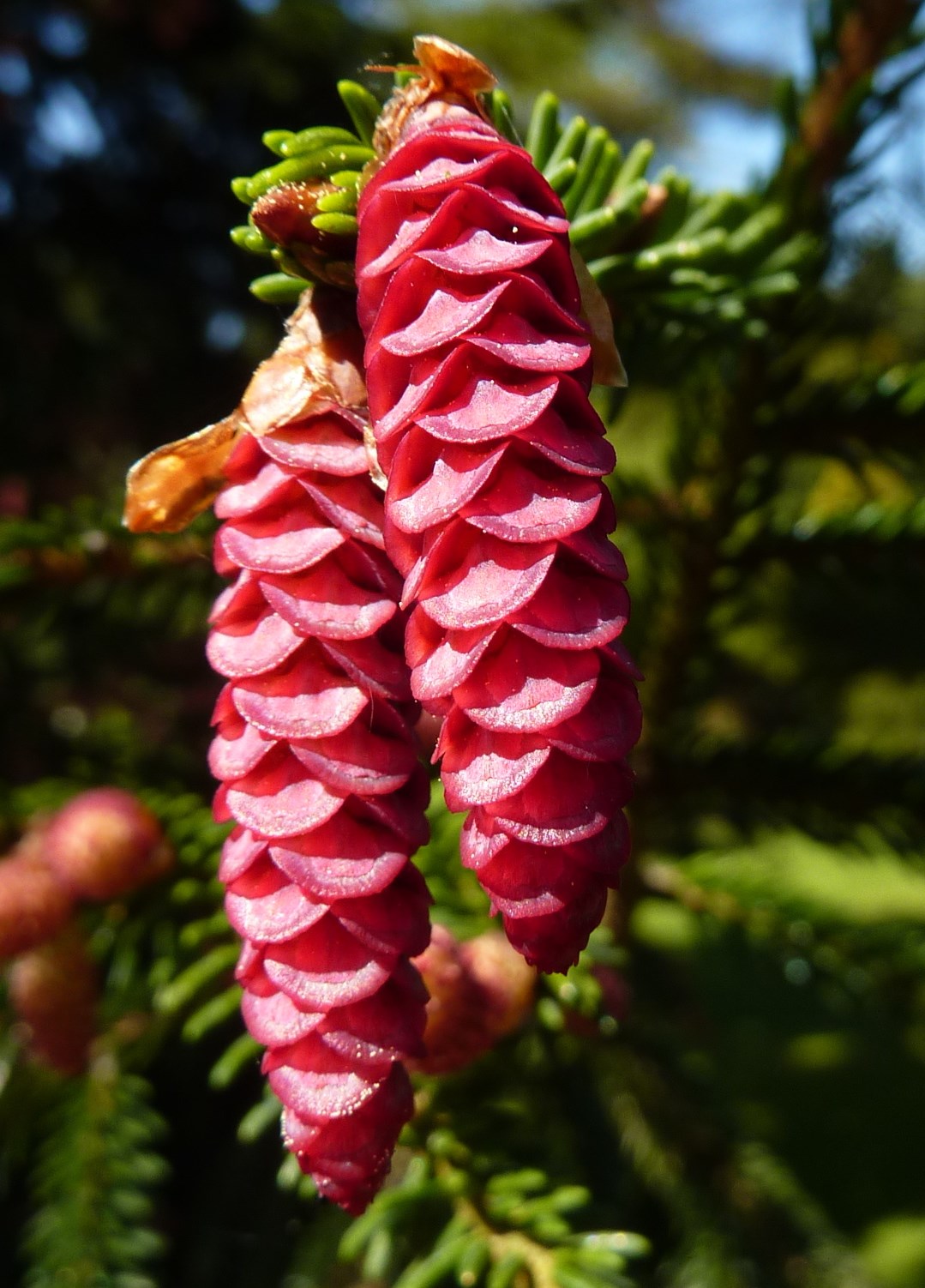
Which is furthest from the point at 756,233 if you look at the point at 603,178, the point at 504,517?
the point at 504,517

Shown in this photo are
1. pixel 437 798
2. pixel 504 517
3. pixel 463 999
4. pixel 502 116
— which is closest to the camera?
pixel 504 517

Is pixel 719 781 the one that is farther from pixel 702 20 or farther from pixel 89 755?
pixel 702 20

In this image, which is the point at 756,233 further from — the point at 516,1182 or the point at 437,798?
the point at 516,1182

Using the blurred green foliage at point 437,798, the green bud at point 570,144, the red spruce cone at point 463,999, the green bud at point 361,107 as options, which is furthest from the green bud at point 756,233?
the red spruce cone at point 463,999

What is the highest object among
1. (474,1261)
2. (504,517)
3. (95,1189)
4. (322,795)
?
(504,517)

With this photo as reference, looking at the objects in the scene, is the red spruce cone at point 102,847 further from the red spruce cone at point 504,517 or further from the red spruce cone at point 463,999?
the red spruce cone at point 504,517

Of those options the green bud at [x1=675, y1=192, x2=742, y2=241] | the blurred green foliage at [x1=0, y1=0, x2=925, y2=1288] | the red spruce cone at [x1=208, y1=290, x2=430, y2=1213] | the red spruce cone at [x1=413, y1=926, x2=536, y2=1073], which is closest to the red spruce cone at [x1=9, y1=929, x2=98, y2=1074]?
the blurred green foliage at [x1=0, y1=0, x2=925, y2=1288]
